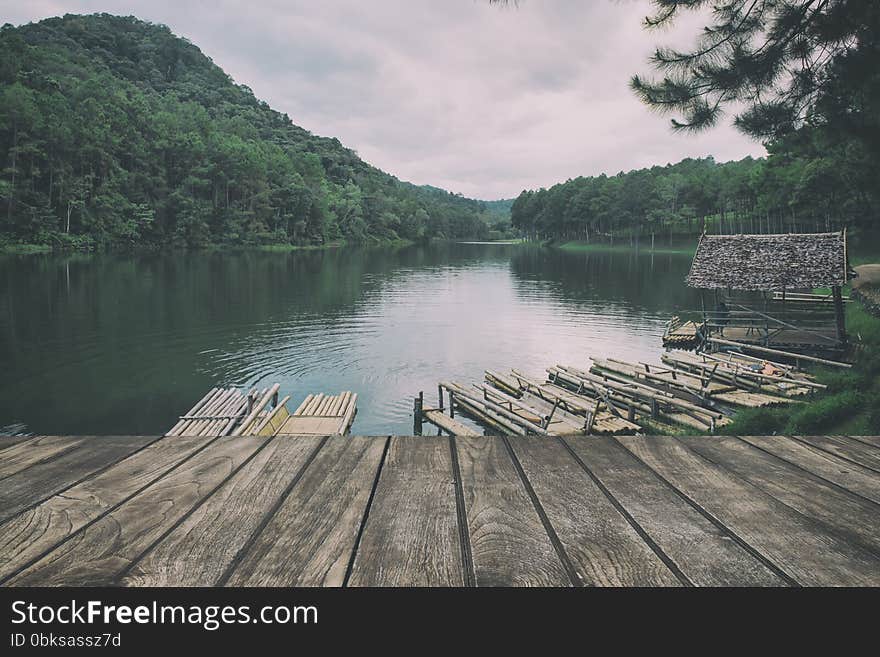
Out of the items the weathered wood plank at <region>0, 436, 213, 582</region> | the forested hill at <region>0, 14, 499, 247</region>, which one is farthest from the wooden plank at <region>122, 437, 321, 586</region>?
the forested hill at <region>0, 14, 499, 247</region>

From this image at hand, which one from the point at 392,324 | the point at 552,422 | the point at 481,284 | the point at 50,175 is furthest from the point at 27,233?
the point at 552,422

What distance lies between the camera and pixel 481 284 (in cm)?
4541

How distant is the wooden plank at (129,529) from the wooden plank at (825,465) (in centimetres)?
205

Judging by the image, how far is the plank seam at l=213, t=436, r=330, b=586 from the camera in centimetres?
132

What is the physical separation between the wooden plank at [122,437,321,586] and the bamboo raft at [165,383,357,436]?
26.7 feet

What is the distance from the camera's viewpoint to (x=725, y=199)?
76.6 meters

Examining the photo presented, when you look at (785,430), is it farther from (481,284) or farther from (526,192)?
(526,192)

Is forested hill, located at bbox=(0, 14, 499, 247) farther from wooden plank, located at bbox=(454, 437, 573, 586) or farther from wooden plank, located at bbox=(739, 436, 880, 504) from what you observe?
wooden plank, located at bbox=(739, 436, 880, 504)

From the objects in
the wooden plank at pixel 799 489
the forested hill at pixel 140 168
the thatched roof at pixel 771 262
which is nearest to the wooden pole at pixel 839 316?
the thatched roof at pixel 771 262

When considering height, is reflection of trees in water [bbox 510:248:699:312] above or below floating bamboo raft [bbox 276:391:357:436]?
above

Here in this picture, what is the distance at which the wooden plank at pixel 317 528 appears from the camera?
4.30ft

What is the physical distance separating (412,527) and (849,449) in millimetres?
1907


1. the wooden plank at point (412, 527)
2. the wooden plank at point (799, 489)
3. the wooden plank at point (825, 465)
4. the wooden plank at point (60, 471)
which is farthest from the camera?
the wooden plank at point (825, 465)

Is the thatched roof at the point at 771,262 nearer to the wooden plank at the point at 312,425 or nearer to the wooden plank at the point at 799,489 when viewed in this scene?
the wooden plank at the point at 312,425
